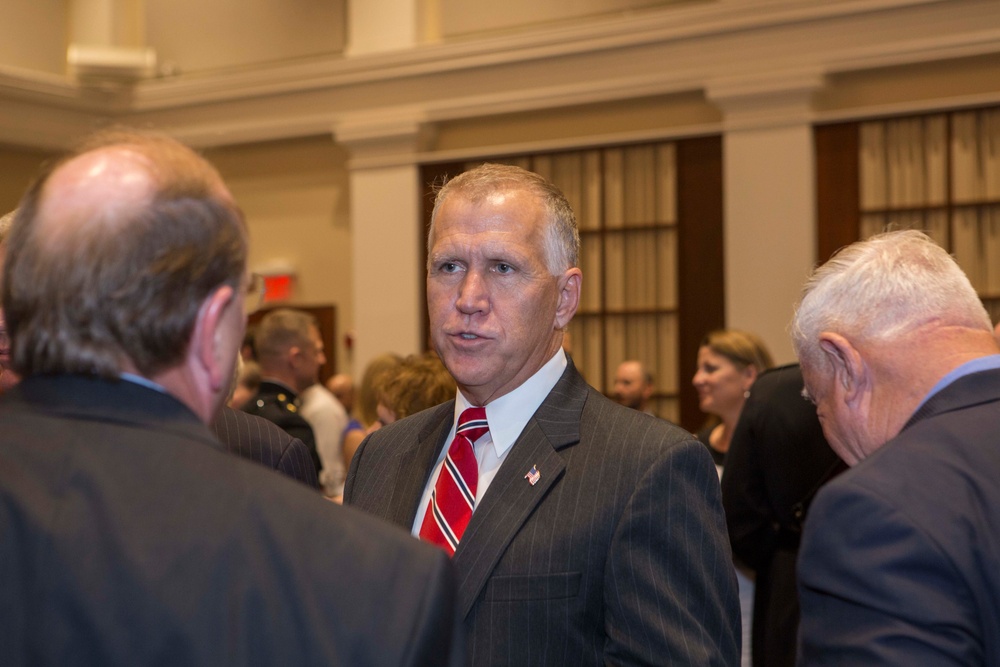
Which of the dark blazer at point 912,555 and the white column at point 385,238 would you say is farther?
the white column at point 385,238

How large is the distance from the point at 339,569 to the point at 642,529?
0.86 meters

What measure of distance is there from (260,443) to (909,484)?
1385mm

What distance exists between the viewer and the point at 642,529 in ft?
6.01

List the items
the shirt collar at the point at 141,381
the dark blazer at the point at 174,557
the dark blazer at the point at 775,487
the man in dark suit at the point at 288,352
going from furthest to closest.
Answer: the man in dark suit at the point at 288,352
the dark blazer at the point at 775,487
the shirt collar at the point at 141,381
the dark blazer at the point at 174,557

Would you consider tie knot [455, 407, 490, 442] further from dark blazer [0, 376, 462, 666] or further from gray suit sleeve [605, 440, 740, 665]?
dark blazer [0, 376, 462, 666]

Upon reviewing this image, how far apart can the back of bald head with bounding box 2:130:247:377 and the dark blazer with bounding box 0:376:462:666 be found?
0.04 m

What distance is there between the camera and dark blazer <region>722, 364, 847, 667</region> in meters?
3.58

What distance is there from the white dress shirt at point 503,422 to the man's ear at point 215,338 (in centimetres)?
96

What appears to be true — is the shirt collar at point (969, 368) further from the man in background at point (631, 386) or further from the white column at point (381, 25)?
the white column at point (381, 25)

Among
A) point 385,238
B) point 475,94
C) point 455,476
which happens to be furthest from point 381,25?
point 455,476

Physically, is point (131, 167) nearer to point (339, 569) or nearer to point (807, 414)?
point (339, 569)

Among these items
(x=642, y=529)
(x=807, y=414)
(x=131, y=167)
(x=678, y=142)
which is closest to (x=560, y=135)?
(x=678, y=142)

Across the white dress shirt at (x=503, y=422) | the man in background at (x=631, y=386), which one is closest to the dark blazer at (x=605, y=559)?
the white dress shirt at (x=503, y=422)

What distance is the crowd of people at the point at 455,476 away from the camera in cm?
104
